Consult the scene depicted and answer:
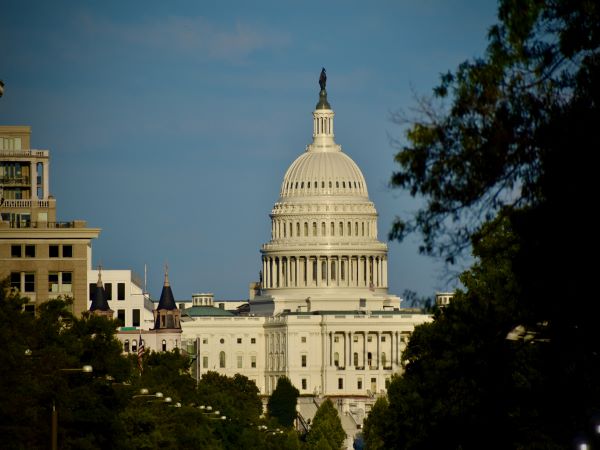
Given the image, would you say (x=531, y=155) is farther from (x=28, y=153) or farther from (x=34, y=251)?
(x=28, y=153)

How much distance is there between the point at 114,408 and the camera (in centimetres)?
9544

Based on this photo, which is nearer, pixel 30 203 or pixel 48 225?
pixel 48 225

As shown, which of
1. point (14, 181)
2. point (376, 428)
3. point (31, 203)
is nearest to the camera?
point (376, 428)

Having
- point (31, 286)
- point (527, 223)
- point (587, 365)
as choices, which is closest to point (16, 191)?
point (31, 286)

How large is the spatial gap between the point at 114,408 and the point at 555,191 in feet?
177

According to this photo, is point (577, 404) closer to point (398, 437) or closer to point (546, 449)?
point (546, 449)

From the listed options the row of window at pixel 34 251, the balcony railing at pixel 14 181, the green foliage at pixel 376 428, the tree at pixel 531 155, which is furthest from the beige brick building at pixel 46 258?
the tree at pixel 531 155

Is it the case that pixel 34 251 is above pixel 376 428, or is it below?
above

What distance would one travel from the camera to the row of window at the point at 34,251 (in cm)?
15700

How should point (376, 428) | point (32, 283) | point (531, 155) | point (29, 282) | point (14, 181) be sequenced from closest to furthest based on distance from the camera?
point (531, 155), point (376, 428), point (32, 283), point (29, 282), point (14, 181)

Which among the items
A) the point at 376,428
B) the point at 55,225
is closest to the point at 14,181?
the point at 55,225

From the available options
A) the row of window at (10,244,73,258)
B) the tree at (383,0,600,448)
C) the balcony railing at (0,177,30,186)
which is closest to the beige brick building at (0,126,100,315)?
the row of window at (10,244,73,258)

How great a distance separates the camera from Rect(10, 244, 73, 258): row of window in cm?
15700

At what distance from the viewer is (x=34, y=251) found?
6186 inches
